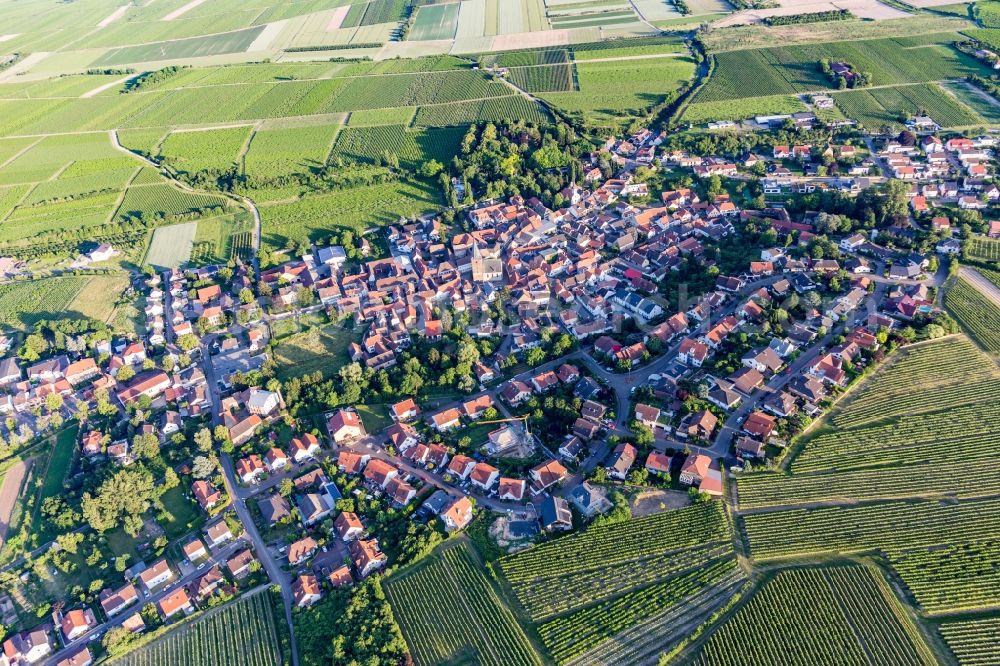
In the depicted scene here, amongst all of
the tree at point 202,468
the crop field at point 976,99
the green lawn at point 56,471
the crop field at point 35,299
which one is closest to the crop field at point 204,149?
the crop field at point 35,299

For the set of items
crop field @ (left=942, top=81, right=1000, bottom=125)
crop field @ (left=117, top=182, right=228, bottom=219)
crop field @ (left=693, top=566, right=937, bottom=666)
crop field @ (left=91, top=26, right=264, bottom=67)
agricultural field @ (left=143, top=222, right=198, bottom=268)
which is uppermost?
crop field @ (left=91, top=26, right=264, bottom=67)

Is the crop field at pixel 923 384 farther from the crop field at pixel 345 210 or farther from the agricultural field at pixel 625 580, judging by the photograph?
the crop field at pixel 345 210

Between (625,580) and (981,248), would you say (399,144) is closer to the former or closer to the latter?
(981,248)

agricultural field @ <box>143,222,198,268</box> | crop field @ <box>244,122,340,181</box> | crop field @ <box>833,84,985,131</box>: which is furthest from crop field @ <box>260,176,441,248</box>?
crop field @ <box>833,84,985,131</box>

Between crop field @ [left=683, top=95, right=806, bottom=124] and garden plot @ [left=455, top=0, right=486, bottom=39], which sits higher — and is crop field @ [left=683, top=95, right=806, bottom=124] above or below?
below

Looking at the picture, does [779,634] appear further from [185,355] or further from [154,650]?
[185,355]

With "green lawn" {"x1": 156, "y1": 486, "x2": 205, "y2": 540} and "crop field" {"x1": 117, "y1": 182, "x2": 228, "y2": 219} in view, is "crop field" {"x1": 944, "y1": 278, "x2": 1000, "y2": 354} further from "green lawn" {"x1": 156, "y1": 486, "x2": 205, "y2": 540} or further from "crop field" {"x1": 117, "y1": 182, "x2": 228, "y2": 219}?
"crop field" {"x1": 117, "y1": 182, "x2": 228, "y2": 219}

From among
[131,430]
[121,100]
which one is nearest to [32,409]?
[131,430]
